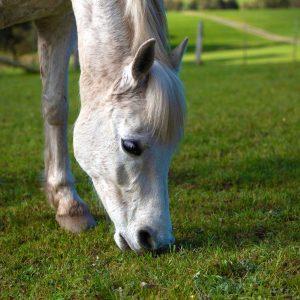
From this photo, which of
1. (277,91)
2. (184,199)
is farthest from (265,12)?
(184,199)

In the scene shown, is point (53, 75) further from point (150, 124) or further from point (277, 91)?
point (277, 91)

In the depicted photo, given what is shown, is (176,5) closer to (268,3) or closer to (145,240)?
(268,3)

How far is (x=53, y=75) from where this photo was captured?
4777 mm

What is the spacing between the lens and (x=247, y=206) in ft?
15.2

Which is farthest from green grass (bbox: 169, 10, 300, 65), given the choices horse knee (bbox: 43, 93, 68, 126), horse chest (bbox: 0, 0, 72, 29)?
horse chest (bbox: 0, 0, 72, 29)

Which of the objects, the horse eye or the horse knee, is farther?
the horse knee

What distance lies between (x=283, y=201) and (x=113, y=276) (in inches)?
78.8

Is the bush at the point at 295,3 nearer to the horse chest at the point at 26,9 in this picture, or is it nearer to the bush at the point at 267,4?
the bush at the point at 267,4

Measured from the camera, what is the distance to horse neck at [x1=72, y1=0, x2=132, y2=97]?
337 centimetres

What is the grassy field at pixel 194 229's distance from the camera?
3.04 metres

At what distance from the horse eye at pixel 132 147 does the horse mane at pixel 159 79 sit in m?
0.12

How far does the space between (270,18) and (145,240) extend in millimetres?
60496

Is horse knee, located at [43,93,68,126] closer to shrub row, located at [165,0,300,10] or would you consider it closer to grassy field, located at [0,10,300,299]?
grassy field, located at [0,10,300,299]

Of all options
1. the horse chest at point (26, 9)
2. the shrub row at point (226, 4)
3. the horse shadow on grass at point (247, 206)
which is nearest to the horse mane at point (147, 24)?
the horse chest at point (26, 9)
